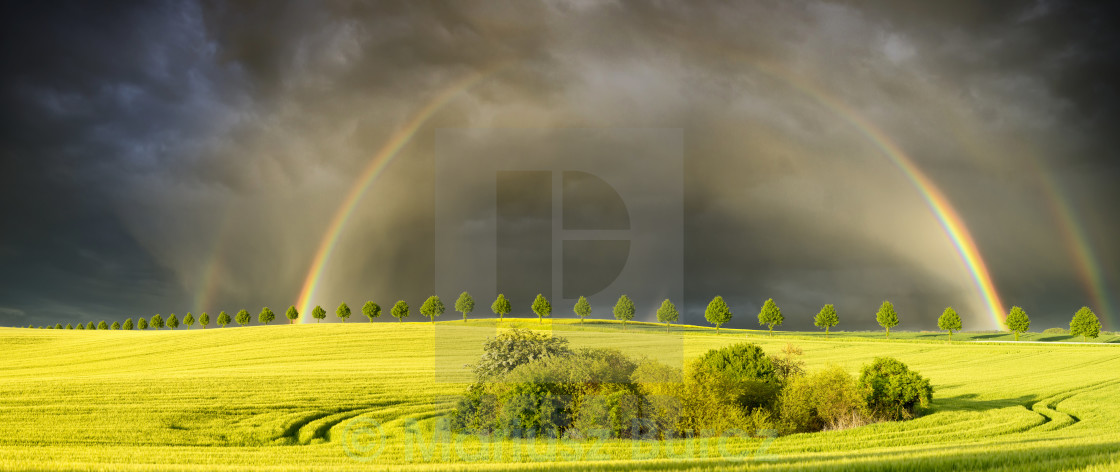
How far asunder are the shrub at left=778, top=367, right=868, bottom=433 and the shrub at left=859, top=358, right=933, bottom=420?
215 centimetres

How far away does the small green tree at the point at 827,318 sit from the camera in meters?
108

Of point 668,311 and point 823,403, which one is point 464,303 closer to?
point 668,311

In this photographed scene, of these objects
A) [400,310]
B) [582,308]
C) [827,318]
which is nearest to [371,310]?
[400,310]

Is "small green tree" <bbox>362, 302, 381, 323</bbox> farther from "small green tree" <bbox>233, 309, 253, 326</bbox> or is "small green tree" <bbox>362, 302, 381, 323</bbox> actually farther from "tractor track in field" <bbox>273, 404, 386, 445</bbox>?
"tractor track in field" <bbox>273, 404, 386, 445</bbox>

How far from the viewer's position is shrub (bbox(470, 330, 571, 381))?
3186 centimetres

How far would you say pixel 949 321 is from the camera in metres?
105

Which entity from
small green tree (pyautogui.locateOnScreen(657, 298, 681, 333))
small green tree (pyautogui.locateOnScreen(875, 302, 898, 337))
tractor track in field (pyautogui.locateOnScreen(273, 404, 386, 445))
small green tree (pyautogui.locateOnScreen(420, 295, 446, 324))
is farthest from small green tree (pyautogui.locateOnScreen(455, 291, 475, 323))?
tractor track in field (pyautogui.locateOnScreen(273, 404, 386, 445))

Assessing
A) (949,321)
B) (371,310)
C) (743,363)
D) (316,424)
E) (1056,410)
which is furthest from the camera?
(371,310)

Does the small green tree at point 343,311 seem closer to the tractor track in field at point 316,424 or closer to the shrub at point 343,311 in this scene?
the shrub at point 343,311

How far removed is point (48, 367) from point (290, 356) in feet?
74.5

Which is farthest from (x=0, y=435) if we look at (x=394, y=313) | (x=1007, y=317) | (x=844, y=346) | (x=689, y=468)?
(x=1007, y=317)

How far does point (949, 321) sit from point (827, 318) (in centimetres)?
1890

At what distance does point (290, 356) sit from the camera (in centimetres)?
6350

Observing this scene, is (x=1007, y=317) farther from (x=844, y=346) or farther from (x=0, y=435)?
(x=0, y=435)
